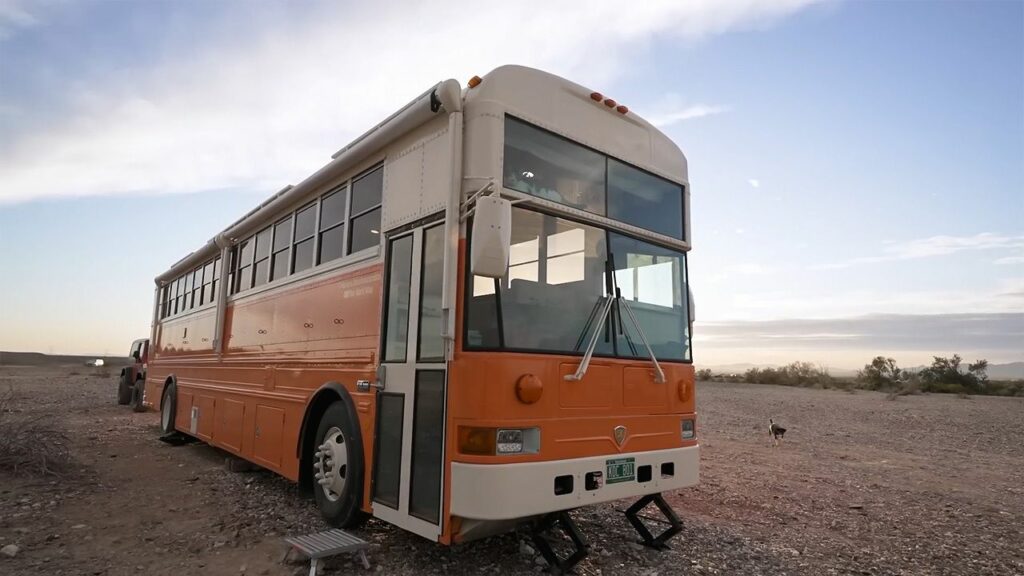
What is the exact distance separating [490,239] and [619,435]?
1840mm

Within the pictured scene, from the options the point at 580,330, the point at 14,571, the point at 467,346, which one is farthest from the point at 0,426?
the point at 580,330

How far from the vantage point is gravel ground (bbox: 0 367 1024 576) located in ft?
15.3

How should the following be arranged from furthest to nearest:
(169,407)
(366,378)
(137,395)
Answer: (137,395) < (169,407) < (366,378)

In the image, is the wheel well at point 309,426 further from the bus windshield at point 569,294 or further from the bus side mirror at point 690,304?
the bus side mirror at point 690,304

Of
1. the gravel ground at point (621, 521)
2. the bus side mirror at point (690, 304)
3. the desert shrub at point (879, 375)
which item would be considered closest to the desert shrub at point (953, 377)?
the desert shrub at point (879, 375)

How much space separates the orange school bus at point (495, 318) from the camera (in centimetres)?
389

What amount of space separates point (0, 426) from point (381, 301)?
6531 millimetres

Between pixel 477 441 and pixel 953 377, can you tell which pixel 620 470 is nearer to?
pixel 477 441

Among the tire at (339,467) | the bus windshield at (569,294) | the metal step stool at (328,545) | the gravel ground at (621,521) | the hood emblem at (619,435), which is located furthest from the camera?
the tire at (339,467)

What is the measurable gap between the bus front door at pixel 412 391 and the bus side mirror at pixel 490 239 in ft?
2.30

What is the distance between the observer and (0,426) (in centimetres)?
782

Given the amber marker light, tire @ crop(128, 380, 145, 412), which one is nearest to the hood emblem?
the amber marker light

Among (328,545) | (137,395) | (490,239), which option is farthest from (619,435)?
(137,395)

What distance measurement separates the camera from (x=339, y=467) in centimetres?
515
